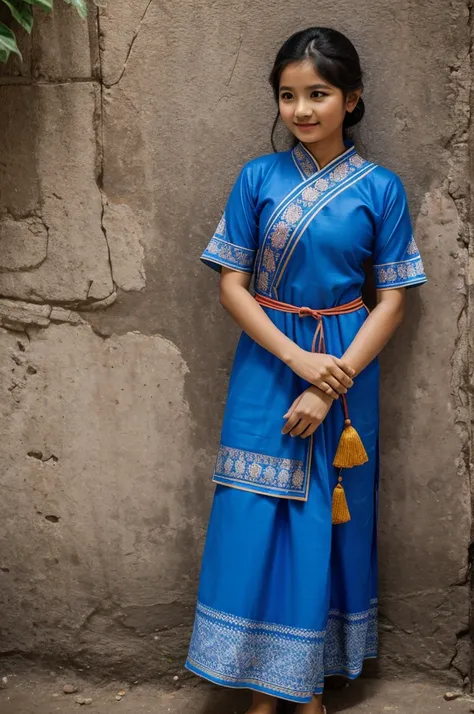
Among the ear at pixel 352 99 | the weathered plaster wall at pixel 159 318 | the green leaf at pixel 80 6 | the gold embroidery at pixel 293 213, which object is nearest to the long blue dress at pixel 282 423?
the gold embroidery at pixel 293 213

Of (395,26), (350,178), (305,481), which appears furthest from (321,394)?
(395,26)

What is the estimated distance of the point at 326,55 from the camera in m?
2.24

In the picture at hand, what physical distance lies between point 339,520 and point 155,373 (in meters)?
0.67

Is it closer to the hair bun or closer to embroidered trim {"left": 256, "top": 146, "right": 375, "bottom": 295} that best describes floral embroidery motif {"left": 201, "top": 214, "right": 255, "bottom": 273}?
embroidered trim {"left": 256, "top": 146, "right": 375, "bottom": 295}

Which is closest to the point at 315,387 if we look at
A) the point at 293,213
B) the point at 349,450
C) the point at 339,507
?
the point at 349,450

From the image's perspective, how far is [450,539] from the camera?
2.67 m

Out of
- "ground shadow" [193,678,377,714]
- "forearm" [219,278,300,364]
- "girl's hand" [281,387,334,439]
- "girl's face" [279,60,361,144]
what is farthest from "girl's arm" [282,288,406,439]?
"ground shadow" [193,678,377,714]

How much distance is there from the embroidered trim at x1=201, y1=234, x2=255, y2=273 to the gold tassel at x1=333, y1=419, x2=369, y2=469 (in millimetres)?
475

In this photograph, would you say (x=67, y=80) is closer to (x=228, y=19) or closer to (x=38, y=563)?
(x=228, y=19)

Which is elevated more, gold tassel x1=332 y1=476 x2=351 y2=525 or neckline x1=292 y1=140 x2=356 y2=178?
neckline x1=292 y1=140 x2=356 y2=178

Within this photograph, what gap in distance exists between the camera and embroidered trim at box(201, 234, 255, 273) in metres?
2.38

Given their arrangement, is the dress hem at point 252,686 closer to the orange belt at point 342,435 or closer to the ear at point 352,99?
the orange belt at point 342,435

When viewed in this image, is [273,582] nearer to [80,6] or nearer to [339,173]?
[339,173]

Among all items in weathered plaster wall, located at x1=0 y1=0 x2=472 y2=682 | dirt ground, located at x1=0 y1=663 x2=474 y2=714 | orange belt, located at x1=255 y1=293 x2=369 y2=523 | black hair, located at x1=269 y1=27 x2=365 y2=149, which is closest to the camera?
black hair, located at x1=269 y1=27 x2=365 y2=149
